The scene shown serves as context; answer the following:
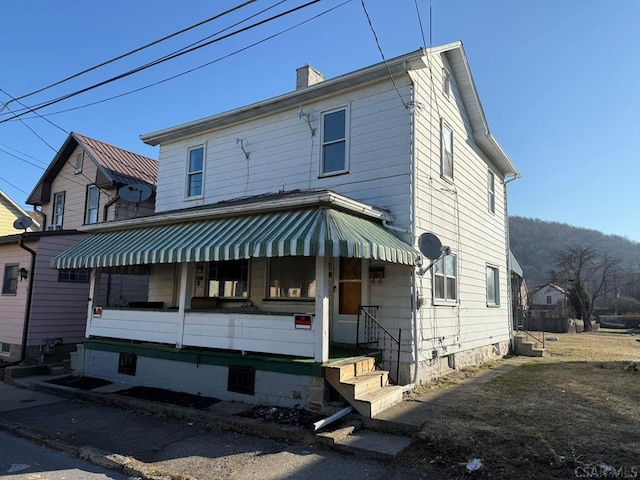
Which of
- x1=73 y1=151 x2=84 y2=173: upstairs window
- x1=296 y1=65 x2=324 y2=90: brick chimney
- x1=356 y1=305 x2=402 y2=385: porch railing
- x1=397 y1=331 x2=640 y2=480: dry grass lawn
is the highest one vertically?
x1=296 y1=65 x2=324 y2=90: brick chimney

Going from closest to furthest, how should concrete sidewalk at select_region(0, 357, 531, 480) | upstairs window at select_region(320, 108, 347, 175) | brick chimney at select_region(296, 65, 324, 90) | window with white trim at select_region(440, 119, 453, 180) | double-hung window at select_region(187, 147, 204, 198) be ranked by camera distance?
1. concrete sidewalk at select_region(0, 357, 531, 480)
2. upstairs window at select_region(320, 108, 347, 175)
3. window with white trim at select_region(440, 119, 453, 180)
4. brick chimney at select_region(296, 65, 324, 90)
5. double-hung window at select_region(187, 147, 204, 198)

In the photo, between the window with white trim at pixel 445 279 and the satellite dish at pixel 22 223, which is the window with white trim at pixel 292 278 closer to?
the window with white trim at pixel 445 279

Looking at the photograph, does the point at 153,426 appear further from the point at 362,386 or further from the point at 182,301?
the point at 362,386

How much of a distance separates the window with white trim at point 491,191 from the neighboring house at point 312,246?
1577 millimetres

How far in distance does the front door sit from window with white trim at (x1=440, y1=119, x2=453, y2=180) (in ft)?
10.6

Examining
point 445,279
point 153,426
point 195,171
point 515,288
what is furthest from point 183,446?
point 515,288

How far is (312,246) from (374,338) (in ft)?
10.7

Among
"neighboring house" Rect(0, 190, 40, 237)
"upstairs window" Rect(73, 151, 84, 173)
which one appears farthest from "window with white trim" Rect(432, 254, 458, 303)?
"neighboring house" Rect(0, 190, 40, 237)

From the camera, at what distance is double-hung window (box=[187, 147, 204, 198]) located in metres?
12.9

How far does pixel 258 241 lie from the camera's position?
730 centimetres

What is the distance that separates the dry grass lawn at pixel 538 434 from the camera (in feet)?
16.3

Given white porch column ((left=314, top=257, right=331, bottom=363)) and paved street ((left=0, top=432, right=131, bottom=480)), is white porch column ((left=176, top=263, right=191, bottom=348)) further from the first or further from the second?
white porch column ((left=314, top=257, right=331, bottom=363))

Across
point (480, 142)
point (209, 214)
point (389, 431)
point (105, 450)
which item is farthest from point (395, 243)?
point (480, 142)

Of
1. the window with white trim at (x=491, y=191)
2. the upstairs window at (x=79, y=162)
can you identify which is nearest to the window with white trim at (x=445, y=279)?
the window with white trim at (x=491, y=191)
